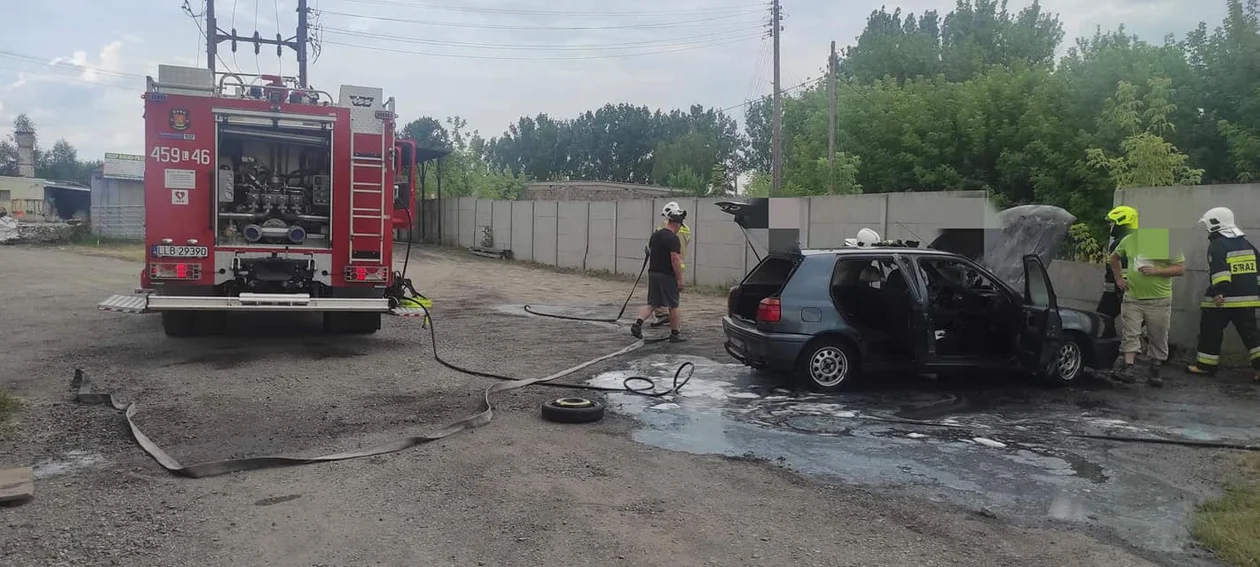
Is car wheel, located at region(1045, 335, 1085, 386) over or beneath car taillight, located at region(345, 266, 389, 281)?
beneath

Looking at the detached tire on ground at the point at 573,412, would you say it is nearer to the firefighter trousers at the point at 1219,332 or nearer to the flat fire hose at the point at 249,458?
the flat fire hose at the point at 249,458

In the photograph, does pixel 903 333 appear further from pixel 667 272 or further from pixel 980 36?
pixel 980 36

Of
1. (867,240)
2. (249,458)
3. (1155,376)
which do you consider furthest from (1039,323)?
(249,458)

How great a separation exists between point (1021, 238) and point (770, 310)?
5400 millimetres

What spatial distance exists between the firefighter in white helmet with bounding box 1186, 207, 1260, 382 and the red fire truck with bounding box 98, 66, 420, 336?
8.38m

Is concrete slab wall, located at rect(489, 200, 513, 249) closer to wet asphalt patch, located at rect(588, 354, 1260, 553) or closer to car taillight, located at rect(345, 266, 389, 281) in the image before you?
car taillight, located at rect(345, 266, 389, 281)

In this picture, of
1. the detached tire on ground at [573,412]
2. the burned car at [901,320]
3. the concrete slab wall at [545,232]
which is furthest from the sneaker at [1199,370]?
the concrete slab wall at [545,232]

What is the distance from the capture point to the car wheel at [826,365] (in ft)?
25.8

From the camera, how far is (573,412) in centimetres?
658

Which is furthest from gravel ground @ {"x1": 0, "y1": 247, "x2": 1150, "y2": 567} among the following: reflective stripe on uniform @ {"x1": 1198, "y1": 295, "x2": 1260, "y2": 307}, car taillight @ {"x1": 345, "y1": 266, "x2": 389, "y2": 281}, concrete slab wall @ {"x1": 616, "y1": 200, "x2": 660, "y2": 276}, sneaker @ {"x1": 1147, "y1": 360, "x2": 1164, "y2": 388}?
concrete slab wall @ {"x1": 616, "y1": 200, "x2": 660, "y2": 276}

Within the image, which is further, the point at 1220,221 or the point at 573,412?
the point at 1220,221

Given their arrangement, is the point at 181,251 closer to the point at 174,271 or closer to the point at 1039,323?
the point at 174,271

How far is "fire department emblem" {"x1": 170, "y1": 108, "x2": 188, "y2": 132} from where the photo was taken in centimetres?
916

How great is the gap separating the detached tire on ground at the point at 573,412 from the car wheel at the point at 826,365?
2088mm
